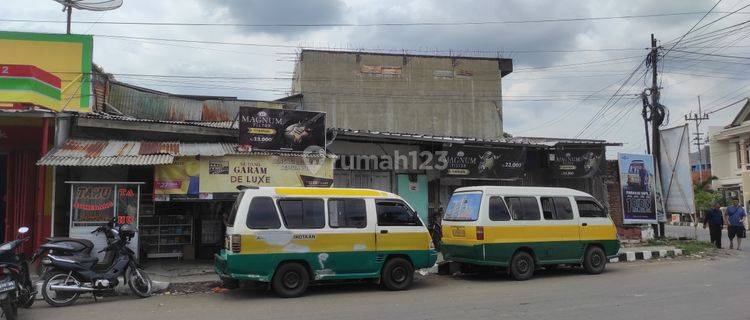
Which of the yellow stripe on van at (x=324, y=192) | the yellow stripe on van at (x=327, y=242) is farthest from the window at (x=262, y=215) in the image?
the yellow stripe on van at (x=324, y=192)

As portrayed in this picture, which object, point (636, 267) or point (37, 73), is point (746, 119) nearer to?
point (636, 267)

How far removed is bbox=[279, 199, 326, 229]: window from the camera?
378 inches

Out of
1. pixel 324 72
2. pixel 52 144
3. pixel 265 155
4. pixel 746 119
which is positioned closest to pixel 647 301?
pixel 265 155

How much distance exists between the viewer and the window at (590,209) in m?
12.3

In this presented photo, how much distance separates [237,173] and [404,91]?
25014 millimetres

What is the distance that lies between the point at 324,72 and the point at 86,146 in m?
23.9

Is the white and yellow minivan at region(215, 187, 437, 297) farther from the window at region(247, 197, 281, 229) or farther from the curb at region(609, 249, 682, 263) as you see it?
the curb at region(609, 249, 682, 263)

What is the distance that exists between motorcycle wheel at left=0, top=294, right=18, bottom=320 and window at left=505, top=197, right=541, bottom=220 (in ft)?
28.6

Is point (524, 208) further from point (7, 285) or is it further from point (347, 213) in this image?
point (7, 285)

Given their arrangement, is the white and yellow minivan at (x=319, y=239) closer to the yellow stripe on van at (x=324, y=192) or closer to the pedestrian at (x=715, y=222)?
the yellow stripe on van at (x=324, y=192)

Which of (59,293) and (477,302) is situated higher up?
(59,293)

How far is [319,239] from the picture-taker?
9.73m

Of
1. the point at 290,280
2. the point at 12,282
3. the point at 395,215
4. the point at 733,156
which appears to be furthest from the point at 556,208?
the point at 733,156

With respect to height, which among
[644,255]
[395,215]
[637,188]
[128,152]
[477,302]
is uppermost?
[128,152]
